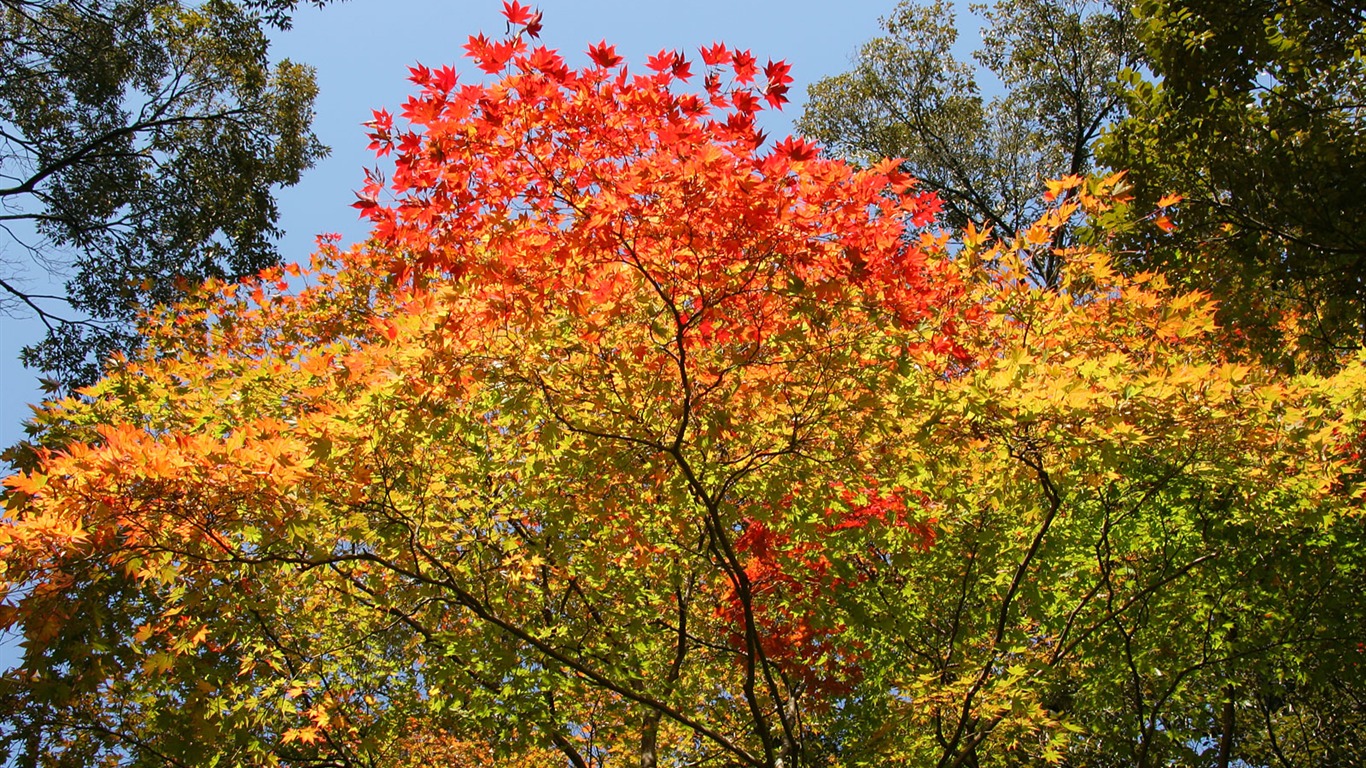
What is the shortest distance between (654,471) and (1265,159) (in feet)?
19.3

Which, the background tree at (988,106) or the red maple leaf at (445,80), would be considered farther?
the background tree at (988,106)

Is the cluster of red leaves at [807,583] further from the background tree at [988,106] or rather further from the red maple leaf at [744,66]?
the background tree at [988,106]

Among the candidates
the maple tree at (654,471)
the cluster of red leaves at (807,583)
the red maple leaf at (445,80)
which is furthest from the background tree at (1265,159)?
the red maple leaf at (445,80)

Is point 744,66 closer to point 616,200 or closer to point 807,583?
point 616,200

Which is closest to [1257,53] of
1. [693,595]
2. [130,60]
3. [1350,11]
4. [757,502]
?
[1350,11]

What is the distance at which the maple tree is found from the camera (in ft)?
13.3

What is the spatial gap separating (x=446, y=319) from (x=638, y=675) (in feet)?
8.95

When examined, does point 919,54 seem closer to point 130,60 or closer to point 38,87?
point 130,60

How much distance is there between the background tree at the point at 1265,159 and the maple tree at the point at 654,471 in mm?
2113

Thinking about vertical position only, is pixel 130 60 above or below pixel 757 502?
above

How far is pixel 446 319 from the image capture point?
442 cm

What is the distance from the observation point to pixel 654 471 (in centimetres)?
473

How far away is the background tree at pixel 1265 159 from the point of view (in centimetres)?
699

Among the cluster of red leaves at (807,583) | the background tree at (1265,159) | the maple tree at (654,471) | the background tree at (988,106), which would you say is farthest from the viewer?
the background tree at (988,106)
